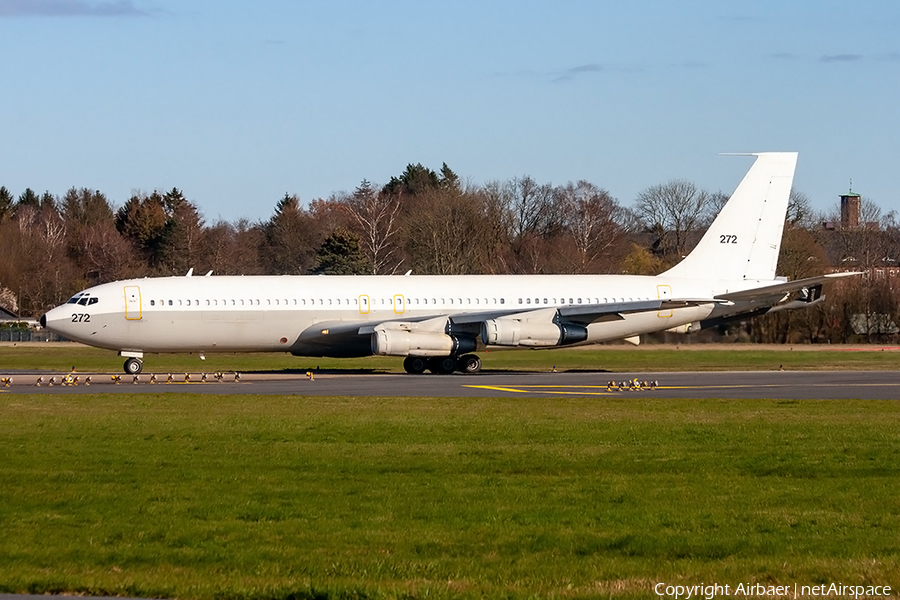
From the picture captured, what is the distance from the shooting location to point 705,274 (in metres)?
42.8

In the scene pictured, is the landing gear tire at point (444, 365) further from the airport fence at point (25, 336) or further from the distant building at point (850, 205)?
the distant building at point (850, 205)

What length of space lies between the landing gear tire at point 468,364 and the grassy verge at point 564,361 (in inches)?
102

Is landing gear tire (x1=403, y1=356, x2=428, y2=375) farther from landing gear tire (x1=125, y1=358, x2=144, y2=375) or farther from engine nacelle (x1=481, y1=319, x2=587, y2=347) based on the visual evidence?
landing gear tire (x1=125, y1=358, x2=144, y2=375)

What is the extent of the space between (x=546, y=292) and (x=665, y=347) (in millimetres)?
13591

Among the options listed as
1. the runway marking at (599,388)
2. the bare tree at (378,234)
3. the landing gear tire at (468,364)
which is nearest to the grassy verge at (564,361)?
the landing gear tire at (468,364)

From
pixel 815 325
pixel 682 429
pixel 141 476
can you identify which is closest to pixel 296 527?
pixel 141 476

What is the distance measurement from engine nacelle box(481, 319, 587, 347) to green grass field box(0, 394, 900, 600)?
16.2m

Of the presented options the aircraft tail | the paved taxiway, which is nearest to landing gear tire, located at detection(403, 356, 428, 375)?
the paved taxiway

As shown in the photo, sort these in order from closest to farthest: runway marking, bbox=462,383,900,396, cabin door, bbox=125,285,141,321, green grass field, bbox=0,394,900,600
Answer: green grass field, bbox=0,394,900,600 < runway marking, bbox=462,383,900,396 < cabin door, bbox=125,285,141,321

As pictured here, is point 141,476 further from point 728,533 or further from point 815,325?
point 815,325

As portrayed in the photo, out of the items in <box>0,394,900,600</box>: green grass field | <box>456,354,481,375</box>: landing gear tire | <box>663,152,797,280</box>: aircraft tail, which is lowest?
<box>0,394,900,600</box>: green grass field

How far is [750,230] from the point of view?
141ft

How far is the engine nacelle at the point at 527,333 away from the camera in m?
38.1

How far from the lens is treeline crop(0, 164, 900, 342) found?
8200cm
